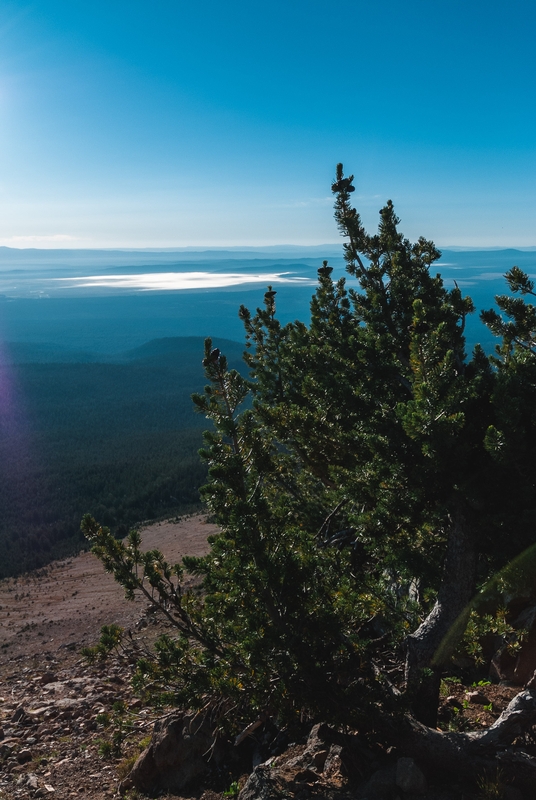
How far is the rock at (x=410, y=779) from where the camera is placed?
461 centimetres

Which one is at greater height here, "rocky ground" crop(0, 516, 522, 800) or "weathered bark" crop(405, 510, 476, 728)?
"weathered bark" crop(405, 510, 476, 728)

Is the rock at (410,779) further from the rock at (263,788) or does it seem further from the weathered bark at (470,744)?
the rock at (263,788)

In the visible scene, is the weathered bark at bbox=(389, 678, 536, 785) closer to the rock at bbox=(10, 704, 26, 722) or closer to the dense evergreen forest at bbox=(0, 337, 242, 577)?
the rock at bbox=(10, 704, 26, 722)

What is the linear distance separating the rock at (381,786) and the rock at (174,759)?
88.3 inches

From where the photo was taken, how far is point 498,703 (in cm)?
622

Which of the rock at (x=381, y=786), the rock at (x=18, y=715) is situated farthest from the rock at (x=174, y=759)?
the rock at (x=18, y=715)

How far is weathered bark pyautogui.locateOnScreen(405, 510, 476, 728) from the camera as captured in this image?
5.47 m

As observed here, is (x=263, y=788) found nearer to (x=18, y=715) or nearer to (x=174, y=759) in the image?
(x=174, y=759)

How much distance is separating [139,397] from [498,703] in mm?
120522

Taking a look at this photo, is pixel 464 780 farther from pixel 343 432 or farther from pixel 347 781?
pixel 343 432

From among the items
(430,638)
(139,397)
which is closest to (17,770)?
(430,638)

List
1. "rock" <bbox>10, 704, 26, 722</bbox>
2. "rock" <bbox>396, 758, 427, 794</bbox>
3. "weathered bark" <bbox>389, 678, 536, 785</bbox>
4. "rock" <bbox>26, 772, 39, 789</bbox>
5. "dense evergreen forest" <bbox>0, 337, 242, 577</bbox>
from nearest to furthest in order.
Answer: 1. "rock" <bbox>396, 758, 427, 794</bbox>
2. "weathered bark" <bbox>389, 678, 536, 785</bbox>
3. "rock" <bbox>26, 772, 39, 789</bbox>
4. "rock" <bbox>10, 704, 26, 722</bbox>
5. "dense evergreen forest" <bbox>0, 337, 242, 577</bbox>

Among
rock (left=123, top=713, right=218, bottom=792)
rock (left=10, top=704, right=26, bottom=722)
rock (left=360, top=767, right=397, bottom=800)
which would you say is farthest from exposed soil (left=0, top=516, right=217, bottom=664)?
rock (left=360, top=767, right=397, bottom=800)

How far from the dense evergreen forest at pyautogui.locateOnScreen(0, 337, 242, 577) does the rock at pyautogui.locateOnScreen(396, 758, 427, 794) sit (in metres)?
10.4
